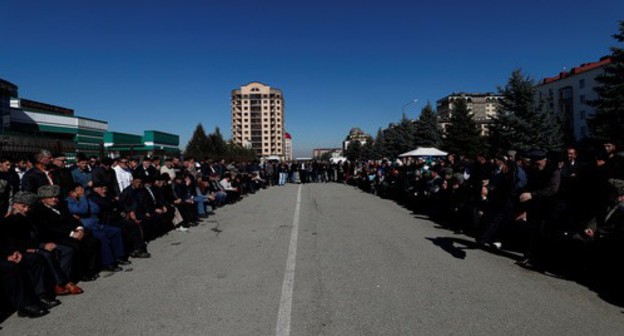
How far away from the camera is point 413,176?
16266 millimetres

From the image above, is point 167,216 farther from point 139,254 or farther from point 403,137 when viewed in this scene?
point 403,137

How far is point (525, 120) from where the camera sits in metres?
30.8

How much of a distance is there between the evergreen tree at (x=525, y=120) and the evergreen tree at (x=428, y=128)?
15209 millimetres

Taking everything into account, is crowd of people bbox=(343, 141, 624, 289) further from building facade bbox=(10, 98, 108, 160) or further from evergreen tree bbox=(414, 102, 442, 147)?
evergreen tree bbox=(414, 102, 442, 147)

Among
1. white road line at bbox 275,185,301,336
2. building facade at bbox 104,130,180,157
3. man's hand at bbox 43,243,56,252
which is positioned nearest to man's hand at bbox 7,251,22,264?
man's hand at bbox 43,243,56,252

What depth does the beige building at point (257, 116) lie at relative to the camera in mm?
165625

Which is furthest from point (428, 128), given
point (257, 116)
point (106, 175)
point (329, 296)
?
point (257, 116)

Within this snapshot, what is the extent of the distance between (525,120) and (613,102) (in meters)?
5.71

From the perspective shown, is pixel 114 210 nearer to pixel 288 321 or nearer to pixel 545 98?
pixel 288 321

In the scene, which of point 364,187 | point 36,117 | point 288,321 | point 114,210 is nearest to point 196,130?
point 36,117

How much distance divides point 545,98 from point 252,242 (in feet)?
99.5

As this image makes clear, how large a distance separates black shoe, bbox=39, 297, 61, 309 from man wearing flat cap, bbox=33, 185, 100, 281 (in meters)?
0.56

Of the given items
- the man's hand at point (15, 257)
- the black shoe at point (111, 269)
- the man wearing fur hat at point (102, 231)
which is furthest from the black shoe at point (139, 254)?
the man's hand at point (15, 257)

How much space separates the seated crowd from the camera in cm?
486
